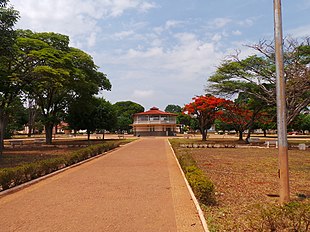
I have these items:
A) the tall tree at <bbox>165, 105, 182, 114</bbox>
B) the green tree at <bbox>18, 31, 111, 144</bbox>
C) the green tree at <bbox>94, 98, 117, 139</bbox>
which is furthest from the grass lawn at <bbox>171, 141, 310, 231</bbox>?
the tall tree at <bbox>165, 105, 182, 114</bbox>

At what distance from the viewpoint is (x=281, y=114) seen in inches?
241

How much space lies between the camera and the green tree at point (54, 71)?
20.1 metres

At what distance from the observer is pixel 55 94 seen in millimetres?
32844

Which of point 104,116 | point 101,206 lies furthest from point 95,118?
point 101,206

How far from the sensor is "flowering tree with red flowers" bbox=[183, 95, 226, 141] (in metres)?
36.5

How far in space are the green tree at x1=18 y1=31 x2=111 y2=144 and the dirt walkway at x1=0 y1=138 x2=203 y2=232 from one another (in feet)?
39.2

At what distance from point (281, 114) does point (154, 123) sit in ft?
180

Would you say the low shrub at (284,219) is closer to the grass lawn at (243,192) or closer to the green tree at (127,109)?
the grass lawn at (243,192)

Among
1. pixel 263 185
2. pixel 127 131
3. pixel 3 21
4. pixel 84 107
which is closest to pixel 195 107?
pixel 84 107

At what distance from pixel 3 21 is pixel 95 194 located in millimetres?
12223

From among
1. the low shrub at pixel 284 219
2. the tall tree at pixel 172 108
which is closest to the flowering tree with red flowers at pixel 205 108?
the low shrub at pixel 284 219

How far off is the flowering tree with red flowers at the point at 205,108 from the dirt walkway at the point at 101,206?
90.1 ft

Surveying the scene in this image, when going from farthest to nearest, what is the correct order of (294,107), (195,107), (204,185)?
(195,107)
(294,107)
(204,185)

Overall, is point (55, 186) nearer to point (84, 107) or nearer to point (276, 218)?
point (276, 218)
